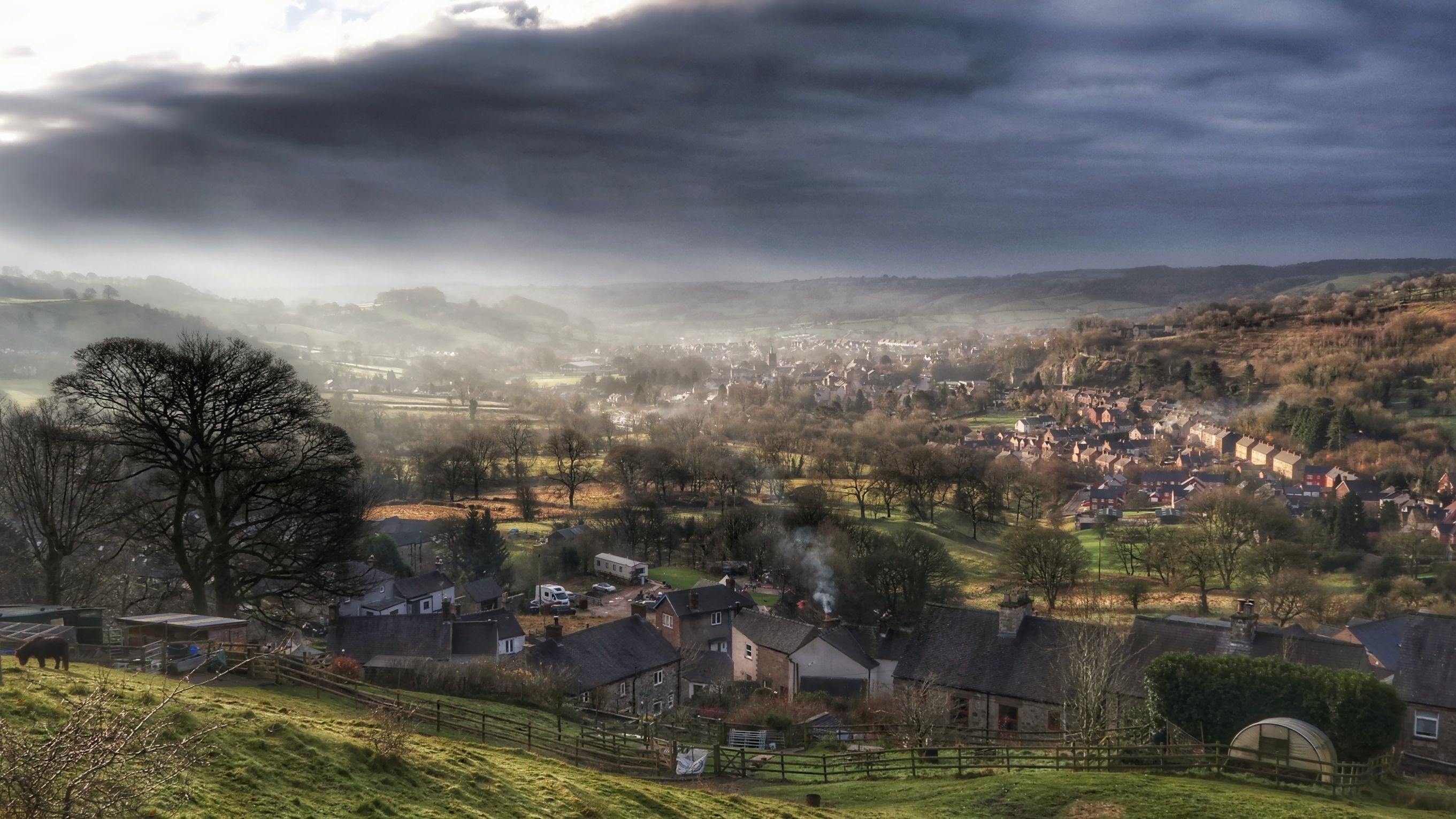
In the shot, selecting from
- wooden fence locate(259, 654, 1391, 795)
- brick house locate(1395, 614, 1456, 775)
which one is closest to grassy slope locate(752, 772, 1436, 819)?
wooden fence locate(259, 654, 1391, 795)

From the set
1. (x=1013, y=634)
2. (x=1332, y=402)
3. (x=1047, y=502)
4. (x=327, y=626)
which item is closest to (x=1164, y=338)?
(x=1332, y=402)

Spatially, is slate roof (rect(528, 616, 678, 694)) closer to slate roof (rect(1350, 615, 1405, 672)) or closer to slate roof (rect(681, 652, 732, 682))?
slate roof (rect(681, 652, 732, 682))

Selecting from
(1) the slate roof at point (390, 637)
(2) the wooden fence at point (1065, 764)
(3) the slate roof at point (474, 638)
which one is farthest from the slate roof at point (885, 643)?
(1) the slate roof at point (390, 637)

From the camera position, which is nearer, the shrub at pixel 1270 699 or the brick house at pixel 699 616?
the shrub at pixel 1270 699

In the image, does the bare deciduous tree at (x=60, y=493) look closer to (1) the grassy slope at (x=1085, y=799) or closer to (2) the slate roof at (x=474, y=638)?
(2) the slate roof at (x=474, y=638)

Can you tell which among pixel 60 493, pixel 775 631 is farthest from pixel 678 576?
pixel 60 493
